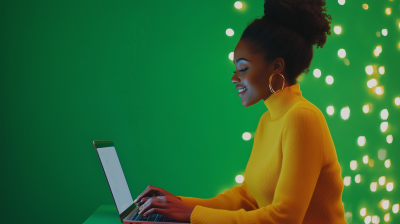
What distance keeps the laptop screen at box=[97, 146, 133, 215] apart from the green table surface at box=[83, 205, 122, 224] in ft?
0.24

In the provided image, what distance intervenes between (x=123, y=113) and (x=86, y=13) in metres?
0.46

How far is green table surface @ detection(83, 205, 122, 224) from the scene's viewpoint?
1.10 metres

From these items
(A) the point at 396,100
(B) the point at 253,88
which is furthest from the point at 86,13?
(A) the point at 396,100

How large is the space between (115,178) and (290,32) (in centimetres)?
72

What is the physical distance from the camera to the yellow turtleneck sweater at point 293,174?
785 millimetres

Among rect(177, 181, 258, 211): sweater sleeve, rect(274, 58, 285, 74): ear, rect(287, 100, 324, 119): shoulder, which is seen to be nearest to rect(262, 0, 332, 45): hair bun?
rect(274, 58, 285, 74): ear

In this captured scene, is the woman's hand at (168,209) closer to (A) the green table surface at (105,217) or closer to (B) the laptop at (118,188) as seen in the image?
(B) the laptop at (118,188)

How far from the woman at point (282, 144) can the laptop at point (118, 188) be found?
0.07m

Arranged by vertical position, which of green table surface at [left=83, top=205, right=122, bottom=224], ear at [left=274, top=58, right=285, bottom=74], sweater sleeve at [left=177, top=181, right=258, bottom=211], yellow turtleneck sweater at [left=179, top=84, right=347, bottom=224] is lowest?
sweater sleeve at [left=177, top=181, right=258, bottom=211]

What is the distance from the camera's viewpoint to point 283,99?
38.0 inches

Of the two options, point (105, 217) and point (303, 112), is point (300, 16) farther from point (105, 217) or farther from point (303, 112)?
point (105, 217)

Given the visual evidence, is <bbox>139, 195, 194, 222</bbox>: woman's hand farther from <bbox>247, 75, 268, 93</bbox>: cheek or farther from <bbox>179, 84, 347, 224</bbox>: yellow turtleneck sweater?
<bbox>247, 75, 268, 93</bbox>: cheek

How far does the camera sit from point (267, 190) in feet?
3.03

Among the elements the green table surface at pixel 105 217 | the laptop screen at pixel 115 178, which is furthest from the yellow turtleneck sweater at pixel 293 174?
the green table surface at pixel 105 217
